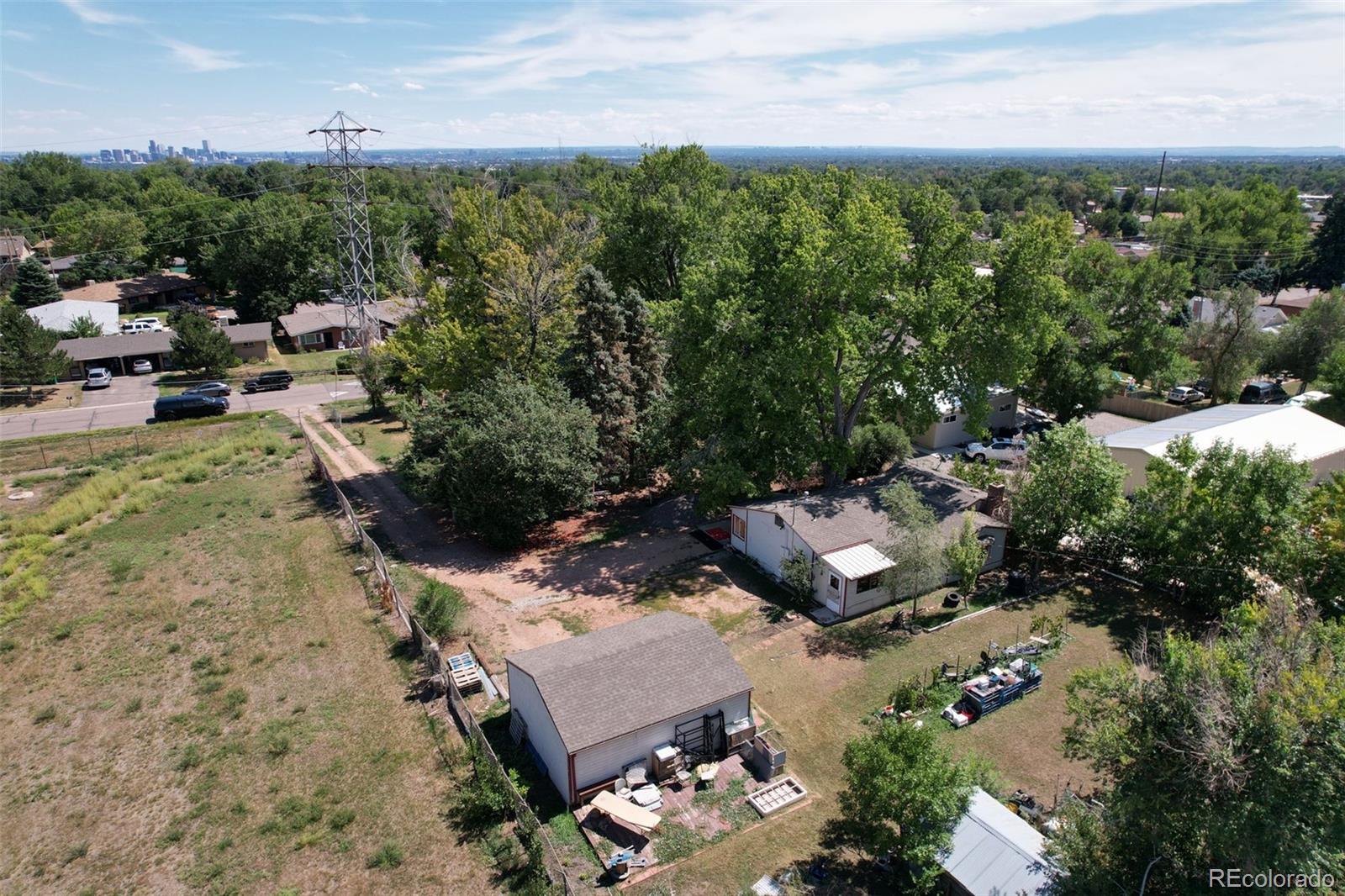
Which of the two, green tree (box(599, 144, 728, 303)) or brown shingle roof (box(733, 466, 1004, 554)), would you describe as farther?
green tree (box(599, 144, 728, 303))

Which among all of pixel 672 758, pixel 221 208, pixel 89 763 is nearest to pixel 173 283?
pixel 221 208

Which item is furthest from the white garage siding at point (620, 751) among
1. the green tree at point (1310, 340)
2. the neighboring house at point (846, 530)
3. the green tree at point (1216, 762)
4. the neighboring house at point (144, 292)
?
the neighboring house at point (144, 292)

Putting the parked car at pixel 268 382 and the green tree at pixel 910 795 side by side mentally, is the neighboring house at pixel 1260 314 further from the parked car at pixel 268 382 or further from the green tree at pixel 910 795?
the parked car at pixel 268 382

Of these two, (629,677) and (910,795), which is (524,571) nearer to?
(629,677)

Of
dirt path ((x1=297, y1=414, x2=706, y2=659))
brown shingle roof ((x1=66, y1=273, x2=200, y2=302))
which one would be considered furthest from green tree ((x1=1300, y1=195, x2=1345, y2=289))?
brown shingle roof ((x1=66, y1=273, x2=200, y2=302))

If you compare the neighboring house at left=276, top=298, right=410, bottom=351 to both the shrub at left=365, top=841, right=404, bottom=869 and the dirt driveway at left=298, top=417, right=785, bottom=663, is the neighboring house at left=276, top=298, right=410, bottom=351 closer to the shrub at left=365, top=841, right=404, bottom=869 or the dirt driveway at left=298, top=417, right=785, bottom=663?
the dirt driveway at left=298, top=417, right=785, bottom=663

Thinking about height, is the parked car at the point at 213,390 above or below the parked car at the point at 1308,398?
below

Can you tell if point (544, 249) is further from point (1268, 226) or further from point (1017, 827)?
point (1268, 226)
